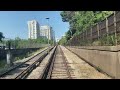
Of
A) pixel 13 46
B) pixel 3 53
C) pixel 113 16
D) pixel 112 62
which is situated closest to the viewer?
pixel 112 62

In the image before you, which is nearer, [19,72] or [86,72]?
[86,72]

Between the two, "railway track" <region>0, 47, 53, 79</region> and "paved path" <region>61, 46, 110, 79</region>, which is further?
"railway track" <region>0, 47, 53, 79</region>

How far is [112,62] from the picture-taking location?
16109 millimetres

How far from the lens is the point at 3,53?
154 feet

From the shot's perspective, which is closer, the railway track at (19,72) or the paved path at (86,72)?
the paved path at (86,72)
